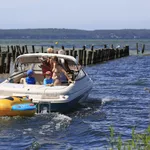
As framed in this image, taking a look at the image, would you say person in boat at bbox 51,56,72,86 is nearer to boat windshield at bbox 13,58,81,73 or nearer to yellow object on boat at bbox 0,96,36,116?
boat windshield at bbox 13,58,81,73

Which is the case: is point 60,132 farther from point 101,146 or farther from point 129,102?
point 129,102

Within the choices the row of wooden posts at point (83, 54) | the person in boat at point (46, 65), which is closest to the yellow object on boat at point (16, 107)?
the person in boat at point (46, 65)

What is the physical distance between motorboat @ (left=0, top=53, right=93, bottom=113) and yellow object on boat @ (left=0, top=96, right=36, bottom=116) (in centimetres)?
52

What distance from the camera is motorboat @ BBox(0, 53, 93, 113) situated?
15.1 metres

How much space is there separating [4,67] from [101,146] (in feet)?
62.2

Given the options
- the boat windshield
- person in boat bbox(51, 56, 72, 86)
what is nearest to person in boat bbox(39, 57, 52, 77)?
person in boat bbox(51, 56, 72, 86)

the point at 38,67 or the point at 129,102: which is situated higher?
the point at 38,67

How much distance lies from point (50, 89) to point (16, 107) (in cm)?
145

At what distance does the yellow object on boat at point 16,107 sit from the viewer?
1437 centimetres

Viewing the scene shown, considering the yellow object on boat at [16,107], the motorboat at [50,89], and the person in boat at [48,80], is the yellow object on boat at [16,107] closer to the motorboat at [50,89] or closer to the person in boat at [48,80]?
the motorboat at [50,89]

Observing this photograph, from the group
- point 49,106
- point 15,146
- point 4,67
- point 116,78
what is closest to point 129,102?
point 49,106

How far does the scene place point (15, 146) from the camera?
1192cm

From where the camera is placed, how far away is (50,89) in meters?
15.5

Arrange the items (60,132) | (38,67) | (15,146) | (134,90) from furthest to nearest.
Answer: (134,90), (38,67), (60,132), (15,146)
